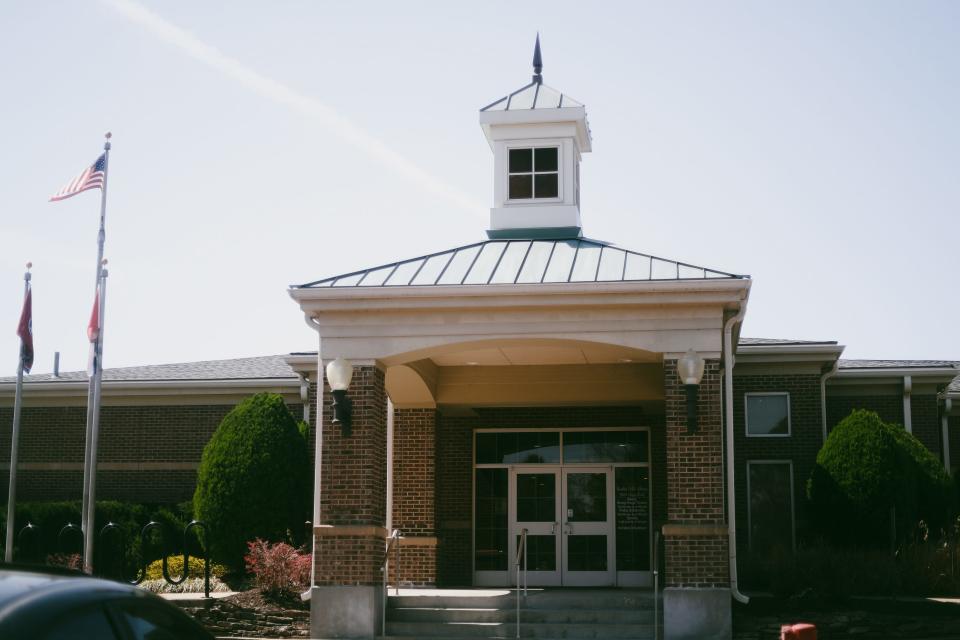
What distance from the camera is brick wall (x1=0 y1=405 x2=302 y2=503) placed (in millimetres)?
24109

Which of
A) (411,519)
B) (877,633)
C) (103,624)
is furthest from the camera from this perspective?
(411,519)

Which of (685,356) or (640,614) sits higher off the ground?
(685,356)

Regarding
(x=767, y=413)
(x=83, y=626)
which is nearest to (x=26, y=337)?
(x=767, y=413)

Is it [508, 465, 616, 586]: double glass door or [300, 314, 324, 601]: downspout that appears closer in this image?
[300, 314, 324, 601]: downspout

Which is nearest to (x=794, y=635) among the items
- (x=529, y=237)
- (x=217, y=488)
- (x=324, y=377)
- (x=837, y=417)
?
(x=324, y=377)

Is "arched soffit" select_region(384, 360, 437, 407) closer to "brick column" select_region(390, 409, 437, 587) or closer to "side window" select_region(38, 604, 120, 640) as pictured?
"brick column" select_region(390, 409, 437, 587)

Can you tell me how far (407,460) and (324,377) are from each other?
151 inches

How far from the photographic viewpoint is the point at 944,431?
2327 cm

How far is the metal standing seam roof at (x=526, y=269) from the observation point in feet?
51.2

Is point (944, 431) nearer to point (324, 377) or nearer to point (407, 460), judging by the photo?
point (407, 460)

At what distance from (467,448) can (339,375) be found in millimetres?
5961

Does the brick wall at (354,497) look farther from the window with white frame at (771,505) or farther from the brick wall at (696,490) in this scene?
the window with white frame at (771,505)

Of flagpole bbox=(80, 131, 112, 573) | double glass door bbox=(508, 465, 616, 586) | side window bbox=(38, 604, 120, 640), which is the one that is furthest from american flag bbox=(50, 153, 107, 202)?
side window bbox=(38, 604, 120, 640)

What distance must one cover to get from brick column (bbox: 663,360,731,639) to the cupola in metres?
5.14
